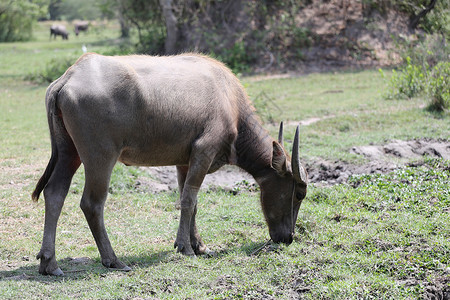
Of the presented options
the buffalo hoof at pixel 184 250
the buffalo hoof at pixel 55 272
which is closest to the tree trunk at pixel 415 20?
the buffalo hoof at pixel 184 250

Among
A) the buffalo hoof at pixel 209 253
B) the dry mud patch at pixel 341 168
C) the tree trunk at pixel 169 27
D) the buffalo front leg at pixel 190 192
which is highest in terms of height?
the buffalo front leg at pixel 190 192

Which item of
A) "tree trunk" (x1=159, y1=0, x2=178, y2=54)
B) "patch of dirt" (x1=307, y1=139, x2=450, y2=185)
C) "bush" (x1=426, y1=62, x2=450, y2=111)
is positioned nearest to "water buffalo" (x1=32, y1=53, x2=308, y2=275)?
"patch of dirt" (x1=307, y1=139, x2=450, y2=185)

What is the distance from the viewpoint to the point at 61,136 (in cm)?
530

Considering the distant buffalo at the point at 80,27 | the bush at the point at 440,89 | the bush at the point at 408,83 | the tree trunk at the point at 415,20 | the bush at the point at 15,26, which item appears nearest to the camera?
the bush at the point at 440,89

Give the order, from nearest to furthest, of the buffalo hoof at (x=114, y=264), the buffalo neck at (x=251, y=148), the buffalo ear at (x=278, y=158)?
the buffalo hoof at (x=114, y=264) → the buffalo ear at (x=278, y=158) → the buffalo neck at (x=251, y=148)

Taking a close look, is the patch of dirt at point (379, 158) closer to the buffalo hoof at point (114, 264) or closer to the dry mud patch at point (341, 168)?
the dry mud patch at point (341, 168)

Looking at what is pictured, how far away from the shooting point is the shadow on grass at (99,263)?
5098 mm

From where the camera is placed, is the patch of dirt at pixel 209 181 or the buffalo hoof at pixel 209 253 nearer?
the buffalo hoof at pixel 209 253

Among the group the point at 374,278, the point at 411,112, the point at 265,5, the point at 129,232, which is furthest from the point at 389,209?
the point at 265,5

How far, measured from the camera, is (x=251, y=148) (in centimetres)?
607

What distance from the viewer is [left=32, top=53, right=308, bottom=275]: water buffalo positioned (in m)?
5.09

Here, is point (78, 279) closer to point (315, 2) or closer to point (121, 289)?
point (121, 289)

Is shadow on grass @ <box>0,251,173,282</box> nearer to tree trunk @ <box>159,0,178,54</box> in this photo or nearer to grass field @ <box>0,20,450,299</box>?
grass field @ <box>0,20,450,299</box>

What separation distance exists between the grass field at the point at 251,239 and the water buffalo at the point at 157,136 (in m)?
0.33
